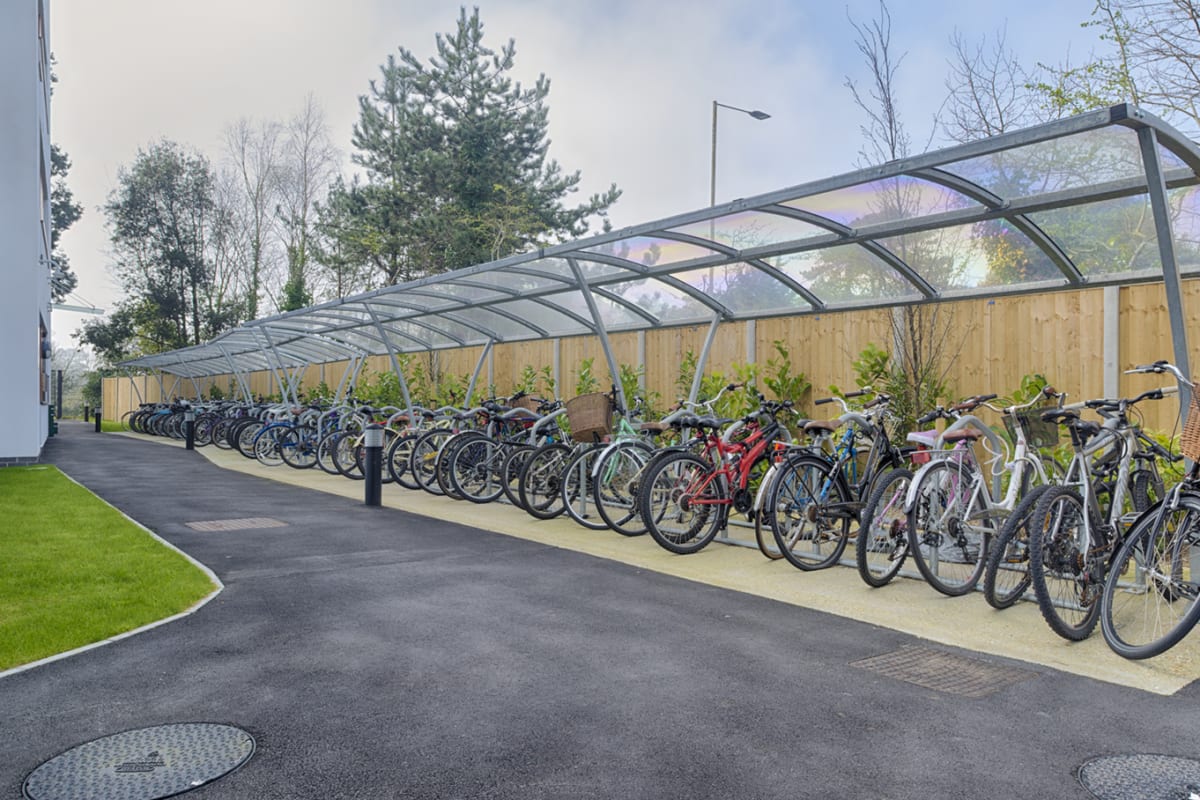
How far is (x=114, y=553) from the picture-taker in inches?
220

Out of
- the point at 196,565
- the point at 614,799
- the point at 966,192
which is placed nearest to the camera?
the point at 614,799

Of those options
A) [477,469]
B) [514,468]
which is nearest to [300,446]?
[477,469]

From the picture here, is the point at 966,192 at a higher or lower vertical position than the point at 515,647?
higher

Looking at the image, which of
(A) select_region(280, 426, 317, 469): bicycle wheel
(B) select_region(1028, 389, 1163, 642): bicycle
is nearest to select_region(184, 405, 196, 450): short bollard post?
(A) select_region(280, 426, 317, 469): bicycle wheel

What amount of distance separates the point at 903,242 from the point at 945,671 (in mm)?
3478

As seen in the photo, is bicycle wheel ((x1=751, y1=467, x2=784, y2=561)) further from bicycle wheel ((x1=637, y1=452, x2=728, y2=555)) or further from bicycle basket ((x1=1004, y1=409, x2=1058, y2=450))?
bicycle basket ((x1=1004, y1=409, x2=1058, y2=450))

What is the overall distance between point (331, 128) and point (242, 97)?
379 cm

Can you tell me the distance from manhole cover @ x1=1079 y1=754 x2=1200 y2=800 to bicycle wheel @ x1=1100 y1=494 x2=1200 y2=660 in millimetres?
865

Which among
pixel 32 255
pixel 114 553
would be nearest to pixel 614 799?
pixel 114 553

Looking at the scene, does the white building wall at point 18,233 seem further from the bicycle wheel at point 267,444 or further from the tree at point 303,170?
the tree at point 303,170

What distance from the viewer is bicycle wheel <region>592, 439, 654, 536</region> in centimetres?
659

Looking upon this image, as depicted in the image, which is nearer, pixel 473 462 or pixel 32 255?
pixel 473 462

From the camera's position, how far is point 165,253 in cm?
3231

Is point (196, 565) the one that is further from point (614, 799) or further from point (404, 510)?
point (614, 799)
